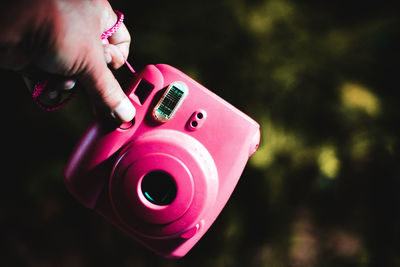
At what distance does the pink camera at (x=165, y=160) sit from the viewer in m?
0.45

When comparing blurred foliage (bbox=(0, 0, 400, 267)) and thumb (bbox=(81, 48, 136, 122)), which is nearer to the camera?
thumb (bbox=(81, 48, 136, 122))

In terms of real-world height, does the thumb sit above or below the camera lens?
above

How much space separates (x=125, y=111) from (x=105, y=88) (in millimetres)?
59

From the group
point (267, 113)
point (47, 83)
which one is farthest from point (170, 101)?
point (267, 113)

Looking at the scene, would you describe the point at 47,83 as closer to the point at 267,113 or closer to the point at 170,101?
the point at 170,101

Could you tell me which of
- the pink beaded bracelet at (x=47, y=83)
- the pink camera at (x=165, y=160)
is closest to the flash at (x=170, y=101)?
the pink camera at (x=165, y=160)

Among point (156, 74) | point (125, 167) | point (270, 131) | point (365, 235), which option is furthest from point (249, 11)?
point (365, 235)

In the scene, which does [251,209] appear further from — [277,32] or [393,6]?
[393,6]

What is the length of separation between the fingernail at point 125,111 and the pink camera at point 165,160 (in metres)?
0.03

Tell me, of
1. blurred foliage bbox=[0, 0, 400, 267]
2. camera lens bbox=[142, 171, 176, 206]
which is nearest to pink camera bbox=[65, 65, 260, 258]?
camera lens bbox=[142, 171, 176, 206]

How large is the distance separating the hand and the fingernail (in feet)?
0.07

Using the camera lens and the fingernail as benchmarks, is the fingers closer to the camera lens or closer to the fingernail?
the fingernail

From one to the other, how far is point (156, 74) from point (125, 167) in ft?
0.52

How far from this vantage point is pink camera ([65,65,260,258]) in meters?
0.45
